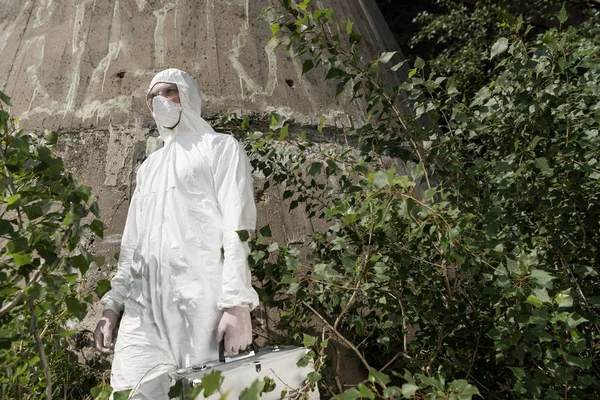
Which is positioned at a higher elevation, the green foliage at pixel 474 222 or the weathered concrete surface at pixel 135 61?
the weathered concrete surface at pixel 135 61

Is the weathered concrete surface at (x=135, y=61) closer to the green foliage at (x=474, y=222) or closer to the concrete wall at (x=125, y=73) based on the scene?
the concrete wall at (x=125, y=73)

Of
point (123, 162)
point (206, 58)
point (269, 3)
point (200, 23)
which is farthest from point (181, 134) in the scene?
point (269, 3)

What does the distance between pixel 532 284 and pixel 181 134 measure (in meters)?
1.51

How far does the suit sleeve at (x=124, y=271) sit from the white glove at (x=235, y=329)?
0.50 m

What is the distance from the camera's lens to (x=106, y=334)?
2.24 m

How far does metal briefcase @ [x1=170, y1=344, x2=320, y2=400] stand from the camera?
176cm

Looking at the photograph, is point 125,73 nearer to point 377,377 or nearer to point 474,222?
point 474,222

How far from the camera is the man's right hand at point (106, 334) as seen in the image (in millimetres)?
2242

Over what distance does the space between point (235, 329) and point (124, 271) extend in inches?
23.5

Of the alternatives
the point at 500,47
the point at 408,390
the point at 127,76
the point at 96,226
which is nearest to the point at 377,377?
the point at 408,390

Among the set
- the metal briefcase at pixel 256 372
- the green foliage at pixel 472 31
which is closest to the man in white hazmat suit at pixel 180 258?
the metal briefcase at pixel 256 372

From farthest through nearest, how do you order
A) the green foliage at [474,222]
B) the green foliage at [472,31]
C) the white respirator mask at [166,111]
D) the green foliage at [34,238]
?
the green foliage at [472,31]
the white respirator mask at [166,111]
the green foliage at [474,222]
the green foliage at [34,238]

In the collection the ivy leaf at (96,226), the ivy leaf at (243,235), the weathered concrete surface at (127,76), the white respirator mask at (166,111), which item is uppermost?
the weathered concrete surface at (127,76)

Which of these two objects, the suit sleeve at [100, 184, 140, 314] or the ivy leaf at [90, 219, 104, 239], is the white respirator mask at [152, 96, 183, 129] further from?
the ivy leaf at [90, 219, 104, 239]
